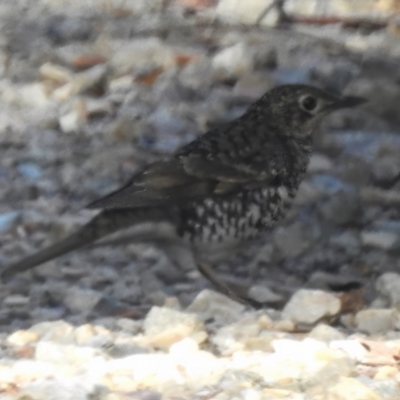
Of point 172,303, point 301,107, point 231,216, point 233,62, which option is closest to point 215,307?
point 172,303

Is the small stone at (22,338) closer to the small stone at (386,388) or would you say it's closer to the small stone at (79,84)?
the small stone at (386,388)

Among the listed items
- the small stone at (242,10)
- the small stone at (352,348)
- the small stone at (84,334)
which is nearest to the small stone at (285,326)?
the small stone at (352,348)

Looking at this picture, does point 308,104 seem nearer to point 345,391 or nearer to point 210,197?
point 210,197

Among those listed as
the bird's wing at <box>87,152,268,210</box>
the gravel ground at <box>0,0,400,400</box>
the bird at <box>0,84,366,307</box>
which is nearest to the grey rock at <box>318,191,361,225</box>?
the gravel ground at <box>0,0,400,400</box>

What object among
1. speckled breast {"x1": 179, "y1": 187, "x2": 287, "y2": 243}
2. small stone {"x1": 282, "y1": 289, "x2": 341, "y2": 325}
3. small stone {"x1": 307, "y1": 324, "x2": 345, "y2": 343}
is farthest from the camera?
speckled breast {"x1": 179, "y1": 187, "x2": 287, "y2": 243}

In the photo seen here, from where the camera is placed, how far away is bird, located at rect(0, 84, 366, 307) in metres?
1.78

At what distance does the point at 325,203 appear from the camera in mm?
2029

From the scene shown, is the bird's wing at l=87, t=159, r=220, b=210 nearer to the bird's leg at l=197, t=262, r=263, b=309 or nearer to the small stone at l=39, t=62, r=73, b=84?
the bird's leg at l=197, t=262, r=263, b=309

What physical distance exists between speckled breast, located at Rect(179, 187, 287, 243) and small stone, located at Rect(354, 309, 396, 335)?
343mm

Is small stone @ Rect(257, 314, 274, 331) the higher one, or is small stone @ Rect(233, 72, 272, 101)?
small stone @ Rect(233, 72, 272, 101)

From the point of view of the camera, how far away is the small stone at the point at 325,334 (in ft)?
4.96

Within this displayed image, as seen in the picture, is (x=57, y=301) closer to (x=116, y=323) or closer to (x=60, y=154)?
(x=116, y=323)

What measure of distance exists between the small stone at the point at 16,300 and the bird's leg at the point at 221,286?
381 mm

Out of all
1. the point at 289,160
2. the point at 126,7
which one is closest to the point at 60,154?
the point at 126,7
